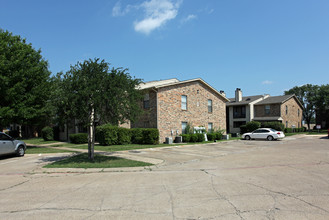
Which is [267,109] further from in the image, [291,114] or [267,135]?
[267,135]

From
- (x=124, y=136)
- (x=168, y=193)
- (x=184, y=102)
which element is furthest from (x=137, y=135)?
(x=168, y=193)

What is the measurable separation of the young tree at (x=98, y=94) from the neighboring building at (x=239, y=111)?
32712 millimetres

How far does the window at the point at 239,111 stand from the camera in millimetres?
41562

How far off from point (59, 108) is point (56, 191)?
5.67 metres

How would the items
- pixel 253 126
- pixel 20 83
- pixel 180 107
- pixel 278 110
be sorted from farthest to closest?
pixel 278 110, pixel 253 126, pixel 180 107, pixel 20 83

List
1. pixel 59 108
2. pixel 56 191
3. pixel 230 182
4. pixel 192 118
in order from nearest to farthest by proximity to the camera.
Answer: pixel 56 191, pixel 230 182, pixel 59 108, pixel 192 118

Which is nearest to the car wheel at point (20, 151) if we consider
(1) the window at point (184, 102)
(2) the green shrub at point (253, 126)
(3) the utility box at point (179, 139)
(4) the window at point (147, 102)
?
(4) the window at point (147, 102)

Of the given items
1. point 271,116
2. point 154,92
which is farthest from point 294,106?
point 154,92

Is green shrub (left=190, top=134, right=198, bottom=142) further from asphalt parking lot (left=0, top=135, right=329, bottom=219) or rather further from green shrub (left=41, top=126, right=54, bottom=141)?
green shrub (left=41, top=126, right=54, bottom=141)

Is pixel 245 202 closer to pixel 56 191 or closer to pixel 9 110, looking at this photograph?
pixel 56 191

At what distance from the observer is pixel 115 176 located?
855cm

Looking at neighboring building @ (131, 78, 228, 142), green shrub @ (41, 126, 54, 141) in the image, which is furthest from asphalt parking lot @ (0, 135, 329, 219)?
green shrub @ (41, 126, 54, 141)

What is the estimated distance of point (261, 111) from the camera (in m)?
41.2

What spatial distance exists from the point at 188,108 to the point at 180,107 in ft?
4.30
